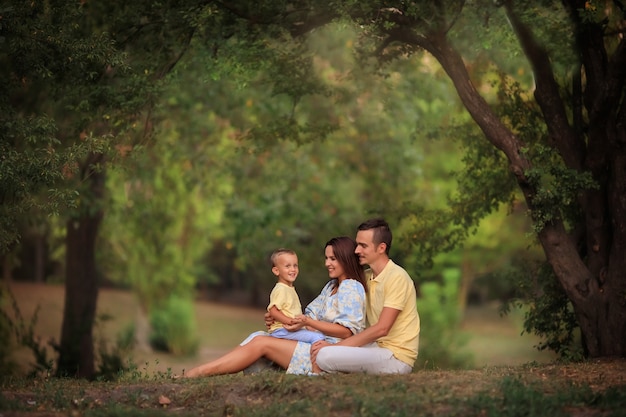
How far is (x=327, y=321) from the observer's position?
27.3ft

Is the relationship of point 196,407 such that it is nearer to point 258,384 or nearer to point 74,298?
point 258,384

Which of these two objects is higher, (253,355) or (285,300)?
(285,300)

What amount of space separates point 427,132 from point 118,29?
15.8ft

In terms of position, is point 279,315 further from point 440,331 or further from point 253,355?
point 440,331

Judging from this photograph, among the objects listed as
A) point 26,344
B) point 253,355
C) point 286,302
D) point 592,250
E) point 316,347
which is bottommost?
point 26,344

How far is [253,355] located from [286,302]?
1.96 feet

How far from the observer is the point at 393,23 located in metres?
9.98

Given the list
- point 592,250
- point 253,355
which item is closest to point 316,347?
point 253,355

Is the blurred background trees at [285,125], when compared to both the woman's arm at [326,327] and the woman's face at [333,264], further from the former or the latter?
the woman's arm at [326,327]

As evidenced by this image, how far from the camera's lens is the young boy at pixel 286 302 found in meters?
8.30

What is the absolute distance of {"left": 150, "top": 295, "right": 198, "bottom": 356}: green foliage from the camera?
2728cm

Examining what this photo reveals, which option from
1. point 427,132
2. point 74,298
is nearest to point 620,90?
point 427,132

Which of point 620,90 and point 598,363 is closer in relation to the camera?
point 598,363

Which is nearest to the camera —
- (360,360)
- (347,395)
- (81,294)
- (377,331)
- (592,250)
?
(347,395)
